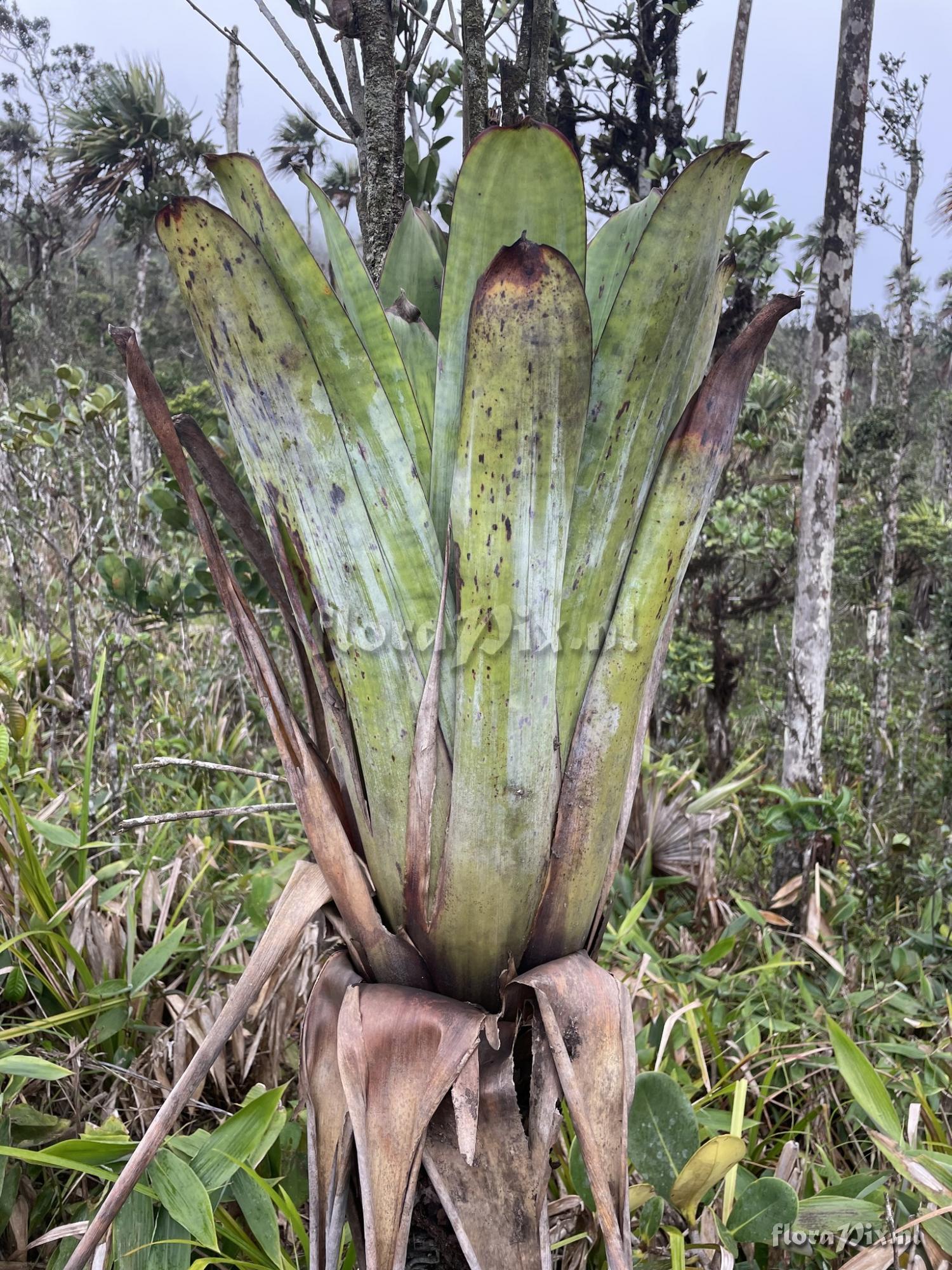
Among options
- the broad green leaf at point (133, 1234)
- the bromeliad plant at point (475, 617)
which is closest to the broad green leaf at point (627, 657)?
the bromeliad plant at point (475, 617)

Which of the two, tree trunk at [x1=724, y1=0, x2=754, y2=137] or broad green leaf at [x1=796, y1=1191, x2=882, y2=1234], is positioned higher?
tree trunk at [x1=724, y1=0, x2=754, y2=137]

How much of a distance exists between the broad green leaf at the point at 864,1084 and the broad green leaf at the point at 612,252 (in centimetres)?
105

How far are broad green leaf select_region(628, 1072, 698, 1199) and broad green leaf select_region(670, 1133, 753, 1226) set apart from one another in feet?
0.11

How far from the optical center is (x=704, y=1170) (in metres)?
0.91

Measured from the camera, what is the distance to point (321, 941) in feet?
2.44

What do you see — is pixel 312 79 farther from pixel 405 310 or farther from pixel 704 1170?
pixel 704 1170

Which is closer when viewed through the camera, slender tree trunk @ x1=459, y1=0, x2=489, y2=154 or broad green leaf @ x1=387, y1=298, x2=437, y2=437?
broad green leaf @ x1=387, y1=298, x2=437, y2=437

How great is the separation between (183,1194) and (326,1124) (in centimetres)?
48

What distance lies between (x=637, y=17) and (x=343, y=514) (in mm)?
4704

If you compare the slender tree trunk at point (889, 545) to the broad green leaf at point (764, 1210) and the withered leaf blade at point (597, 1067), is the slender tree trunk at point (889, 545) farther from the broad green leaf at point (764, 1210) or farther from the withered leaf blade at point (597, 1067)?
the withered leaf blade at point (597, 1067)

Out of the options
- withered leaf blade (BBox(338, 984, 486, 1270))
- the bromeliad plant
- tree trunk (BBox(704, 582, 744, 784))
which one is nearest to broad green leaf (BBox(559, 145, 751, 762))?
the bromeliad plant

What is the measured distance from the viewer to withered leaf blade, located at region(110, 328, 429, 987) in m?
0.61

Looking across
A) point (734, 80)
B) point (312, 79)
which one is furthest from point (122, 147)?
point (312, 79)

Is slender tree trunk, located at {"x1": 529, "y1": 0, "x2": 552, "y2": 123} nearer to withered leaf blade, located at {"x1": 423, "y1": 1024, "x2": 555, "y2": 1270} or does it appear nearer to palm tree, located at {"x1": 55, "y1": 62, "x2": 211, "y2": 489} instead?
withered leaf blade, located at {"x1": 423, "y1": 1024, "x2": 555, "y2": 1270}
